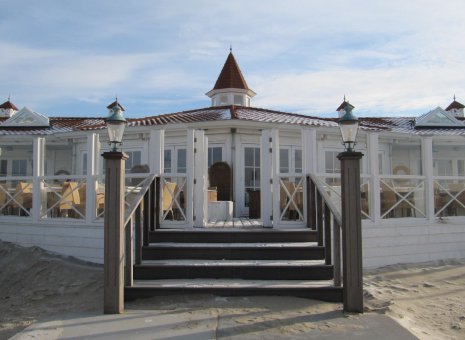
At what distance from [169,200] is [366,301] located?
12.1 feet

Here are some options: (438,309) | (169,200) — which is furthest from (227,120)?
(438,309)

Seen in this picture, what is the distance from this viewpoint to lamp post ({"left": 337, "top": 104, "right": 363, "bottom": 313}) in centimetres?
474

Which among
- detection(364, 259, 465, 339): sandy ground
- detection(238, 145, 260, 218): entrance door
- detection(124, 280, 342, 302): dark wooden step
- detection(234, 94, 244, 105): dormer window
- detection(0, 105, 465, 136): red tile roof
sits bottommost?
detection(364, 259, 465, 339): sandy ground

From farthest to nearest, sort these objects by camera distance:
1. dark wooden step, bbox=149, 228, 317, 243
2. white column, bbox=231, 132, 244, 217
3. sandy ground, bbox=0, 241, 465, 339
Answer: white column, bbox=231, 132, 244, 217, dark wooden step, bbox=149, 228, 317, 243, sandy ground, bbox=0, 241, 465, 339

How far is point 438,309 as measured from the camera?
5.25 m

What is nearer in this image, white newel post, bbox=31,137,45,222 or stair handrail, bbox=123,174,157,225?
stair handrail, bbox=123,174,157,225

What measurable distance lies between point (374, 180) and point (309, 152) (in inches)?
49.9

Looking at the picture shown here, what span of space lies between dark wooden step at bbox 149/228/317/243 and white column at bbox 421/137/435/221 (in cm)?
264

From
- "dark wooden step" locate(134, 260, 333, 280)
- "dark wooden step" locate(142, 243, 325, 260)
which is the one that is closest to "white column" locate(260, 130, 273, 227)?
"dark wooden step" locate(142, 243, 325, 260)

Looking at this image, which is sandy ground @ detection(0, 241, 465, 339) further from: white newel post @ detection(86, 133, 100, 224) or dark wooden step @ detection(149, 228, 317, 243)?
dark wooden step @ detection(149, 228, 317, 243)

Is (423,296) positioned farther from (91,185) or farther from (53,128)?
(53,128)

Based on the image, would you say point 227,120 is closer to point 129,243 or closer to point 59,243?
point 59,243

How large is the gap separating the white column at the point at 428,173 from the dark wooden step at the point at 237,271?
320 centimetres

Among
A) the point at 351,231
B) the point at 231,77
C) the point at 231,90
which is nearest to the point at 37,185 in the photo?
the point at 351,231
